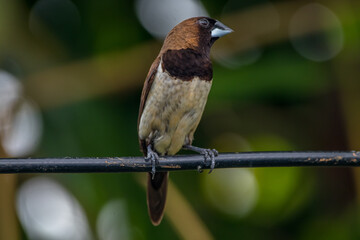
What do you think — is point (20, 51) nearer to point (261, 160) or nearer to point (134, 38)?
point (134, 38)

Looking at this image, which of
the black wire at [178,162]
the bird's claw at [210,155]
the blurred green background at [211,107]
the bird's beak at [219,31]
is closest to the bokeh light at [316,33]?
the blurred green background at [211,107]

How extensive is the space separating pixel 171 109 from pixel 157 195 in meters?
0.64

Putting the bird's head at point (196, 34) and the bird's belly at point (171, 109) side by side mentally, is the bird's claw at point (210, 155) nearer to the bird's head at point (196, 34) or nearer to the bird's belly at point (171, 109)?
the bird's belly at point (171, 109)

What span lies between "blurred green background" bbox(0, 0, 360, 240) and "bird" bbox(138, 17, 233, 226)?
0.73m

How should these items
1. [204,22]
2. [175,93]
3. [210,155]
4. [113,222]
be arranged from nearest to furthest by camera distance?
[210,155] → [175,93] → [204,22] → [113,222]

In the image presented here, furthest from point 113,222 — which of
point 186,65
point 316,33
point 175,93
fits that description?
point 316,33

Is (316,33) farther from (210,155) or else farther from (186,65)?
(210,155)

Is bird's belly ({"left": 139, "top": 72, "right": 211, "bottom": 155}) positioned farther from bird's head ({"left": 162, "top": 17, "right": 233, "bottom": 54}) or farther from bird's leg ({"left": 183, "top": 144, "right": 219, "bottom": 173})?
bird's head ({"left": 162, "top": 17, "right": 233, "bottom": 54})

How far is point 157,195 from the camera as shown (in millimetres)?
4523

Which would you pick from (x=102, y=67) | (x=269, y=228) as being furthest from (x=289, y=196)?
(x=102, y=67)

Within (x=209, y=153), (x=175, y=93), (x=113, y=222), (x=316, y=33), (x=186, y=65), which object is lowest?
(x=113, y=222)

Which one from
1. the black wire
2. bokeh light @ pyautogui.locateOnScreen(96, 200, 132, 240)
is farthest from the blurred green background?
the black wire

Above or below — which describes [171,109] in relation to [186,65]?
below

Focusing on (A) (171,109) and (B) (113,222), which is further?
(B) (113,222)
